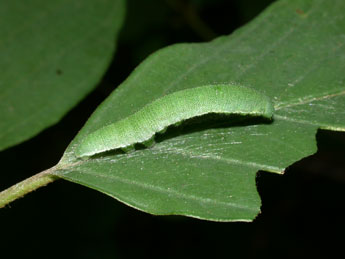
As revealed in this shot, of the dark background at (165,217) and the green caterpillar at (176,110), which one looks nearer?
the green caterpillar at (176,110)

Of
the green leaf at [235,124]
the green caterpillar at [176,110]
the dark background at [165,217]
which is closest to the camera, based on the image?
the green leaf at [235,124]

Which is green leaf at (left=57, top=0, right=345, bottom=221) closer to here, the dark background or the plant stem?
the plant stem

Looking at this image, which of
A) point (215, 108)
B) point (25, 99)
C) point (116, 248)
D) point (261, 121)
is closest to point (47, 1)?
point (25, 99)

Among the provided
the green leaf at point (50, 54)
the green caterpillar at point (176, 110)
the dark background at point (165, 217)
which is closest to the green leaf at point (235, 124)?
the green caterpillar at point (176, 110)

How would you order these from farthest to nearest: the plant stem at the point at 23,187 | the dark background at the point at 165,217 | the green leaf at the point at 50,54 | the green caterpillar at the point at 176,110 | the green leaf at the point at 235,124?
the dark background at the point at 165,217 < the green leaf at the point at 50,54 < the green caterpillar at the point at 176,110 < the green leaf at the point at 235,124 < the plant stem at the point at 23,187

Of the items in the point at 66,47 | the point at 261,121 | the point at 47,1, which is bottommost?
the point at 261,121

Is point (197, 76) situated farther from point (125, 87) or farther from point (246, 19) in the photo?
point (246, 19)

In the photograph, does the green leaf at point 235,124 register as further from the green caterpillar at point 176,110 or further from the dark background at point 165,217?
the dark background at point 165,217

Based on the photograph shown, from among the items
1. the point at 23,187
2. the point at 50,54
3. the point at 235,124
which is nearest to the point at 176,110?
the point at 235,124
